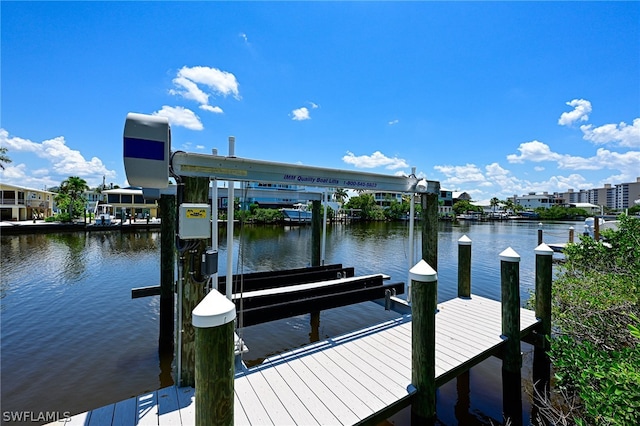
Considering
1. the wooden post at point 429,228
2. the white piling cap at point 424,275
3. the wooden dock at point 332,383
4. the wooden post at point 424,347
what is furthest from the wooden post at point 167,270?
the wooden post at point 429,228

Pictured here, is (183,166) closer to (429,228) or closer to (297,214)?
(429,228)

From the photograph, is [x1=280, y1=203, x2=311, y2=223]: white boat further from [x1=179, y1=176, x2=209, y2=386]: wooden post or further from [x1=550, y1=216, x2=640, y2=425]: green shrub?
[x1=179, y1=176, x2=209, y2=386]: wooden post

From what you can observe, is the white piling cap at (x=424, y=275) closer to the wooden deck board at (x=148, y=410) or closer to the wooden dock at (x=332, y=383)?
the wooden dock at (x=332, y=383)

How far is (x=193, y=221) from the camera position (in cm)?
352

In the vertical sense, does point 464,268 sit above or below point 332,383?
above

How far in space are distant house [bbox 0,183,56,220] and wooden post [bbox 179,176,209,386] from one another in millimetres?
51536

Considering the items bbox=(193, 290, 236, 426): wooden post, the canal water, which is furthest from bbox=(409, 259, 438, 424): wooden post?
bbox=(193, 290, 236, 426): wooden post

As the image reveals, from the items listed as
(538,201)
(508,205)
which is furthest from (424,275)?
(538,201)

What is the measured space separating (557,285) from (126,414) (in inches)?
327

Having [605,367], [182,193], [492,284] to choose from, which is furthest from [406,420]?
[492,284]

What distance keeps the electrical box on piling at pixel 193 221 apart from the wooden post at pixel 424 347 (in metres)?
2.71

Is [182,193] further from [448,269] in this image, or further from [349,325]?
[448,269]

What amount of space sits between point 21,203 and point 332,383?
183 ft

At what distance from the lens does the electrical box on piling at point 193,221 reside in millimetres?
3471
